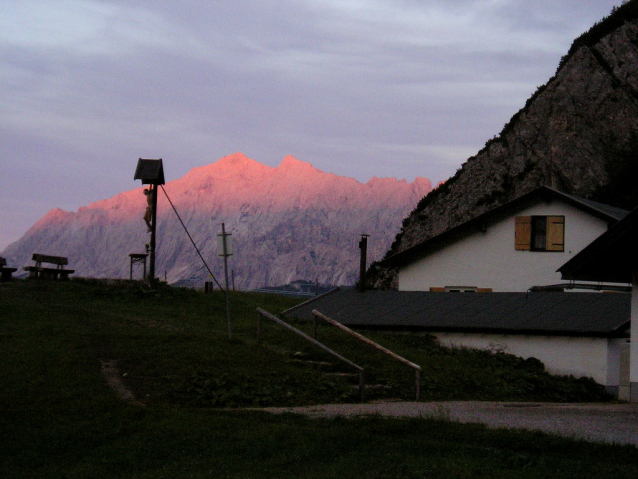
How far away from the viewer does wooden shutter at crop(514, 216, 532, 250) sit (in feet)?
130

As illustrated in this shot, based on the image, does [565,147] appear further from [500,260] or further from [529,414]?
[529,414]

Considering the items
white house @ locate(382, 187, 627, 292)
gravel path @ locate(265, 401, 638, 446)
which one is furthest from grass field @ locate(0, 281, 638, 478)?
white house @ locate(382, 187, 627, 292)

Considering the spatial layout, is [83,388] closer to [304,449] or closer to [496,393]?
[304,449]

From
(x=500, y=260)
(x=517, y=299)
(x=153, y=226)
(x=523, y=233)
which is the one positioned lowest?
(x=517, y=299)

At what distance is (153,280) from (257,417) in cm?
2210

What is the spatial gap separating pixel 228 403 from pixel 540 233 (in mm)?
27127

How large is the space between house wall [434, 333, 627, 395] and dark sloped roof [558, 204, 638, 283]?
5.83 meters

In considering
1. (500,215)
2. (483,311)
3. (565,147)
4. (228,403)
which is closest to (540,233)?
(500,215)

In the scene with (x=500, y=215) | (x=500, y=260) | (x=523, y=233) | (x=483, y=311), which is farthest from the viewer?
(x=500, y=215)

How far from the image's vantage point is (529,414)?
583 inches

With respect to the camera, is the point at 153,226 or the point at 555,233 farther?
the point at 555,233

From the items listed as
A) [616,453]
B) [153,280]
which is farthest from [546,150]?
[616,453]

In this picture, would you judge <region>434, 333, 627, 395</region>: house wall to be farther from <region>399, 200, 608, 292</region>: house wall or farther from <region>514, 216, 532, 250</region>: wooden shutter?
<region>514, 216, 532, 250</region>: wooden shutter

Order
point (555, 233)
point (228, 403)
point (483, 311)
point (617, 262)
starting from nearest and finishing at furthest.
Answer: point (228, 403) < point (617, 262) < point (483, 311) < point (555, 233)
